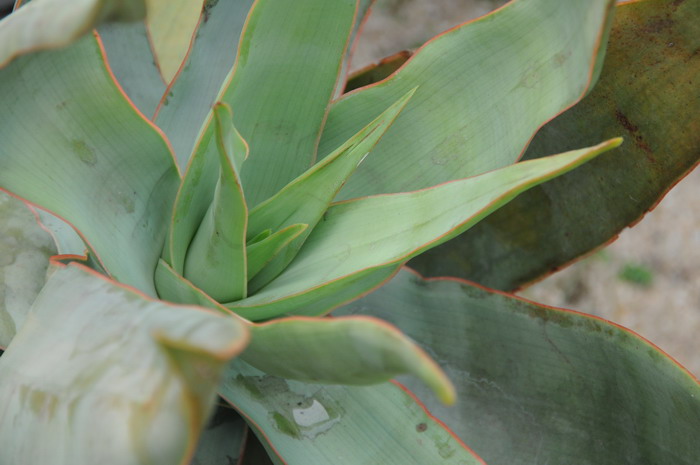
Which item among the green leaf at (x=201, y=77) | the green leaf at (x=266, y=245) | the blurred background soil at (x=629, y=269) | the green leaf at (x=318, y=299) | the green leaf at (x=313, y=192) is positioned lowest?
the blurred background soil at (x=629, y=269)

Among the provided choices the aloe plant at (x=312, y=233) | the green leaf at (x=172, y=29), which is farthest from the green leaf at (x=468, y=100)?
the green leaf at (x=172, y=29)

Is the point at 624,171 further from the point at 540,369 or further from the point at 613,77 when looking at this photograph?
the point at 540,369

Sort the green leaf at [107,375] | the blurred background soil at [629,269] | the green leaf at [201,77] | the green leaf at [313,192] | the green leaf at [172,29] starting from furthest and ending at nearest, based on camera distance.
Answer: the blurred background soil at [629,269], the green leaf at [172,29], the green leaf at [201,77], the green leaf at [313,192], the green leaf at [107,375]

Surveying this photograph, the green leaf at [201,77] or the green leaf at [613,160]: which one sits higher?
the green leaf at [201,77]

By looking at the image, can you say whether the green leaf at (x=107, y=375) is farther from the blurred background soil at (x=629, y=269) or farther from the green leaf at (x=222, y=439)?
the blurred background soil at (x=629, y=269)

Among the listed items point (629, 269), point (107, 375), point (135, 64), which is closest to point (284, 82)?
point (135, 64)

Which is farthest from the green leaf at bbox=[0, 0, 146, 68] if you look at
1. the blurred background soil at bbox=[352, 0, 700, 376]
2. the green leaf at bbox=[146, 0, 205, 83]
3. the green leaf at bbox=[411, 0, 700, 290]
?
the blurred background soil at bbox=[352, 0, 700, 376]

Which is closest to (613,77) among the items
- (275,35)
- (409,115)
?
(409,115)

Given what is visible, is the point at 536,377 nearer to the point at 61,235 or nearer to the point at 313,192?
the point at 313,192
